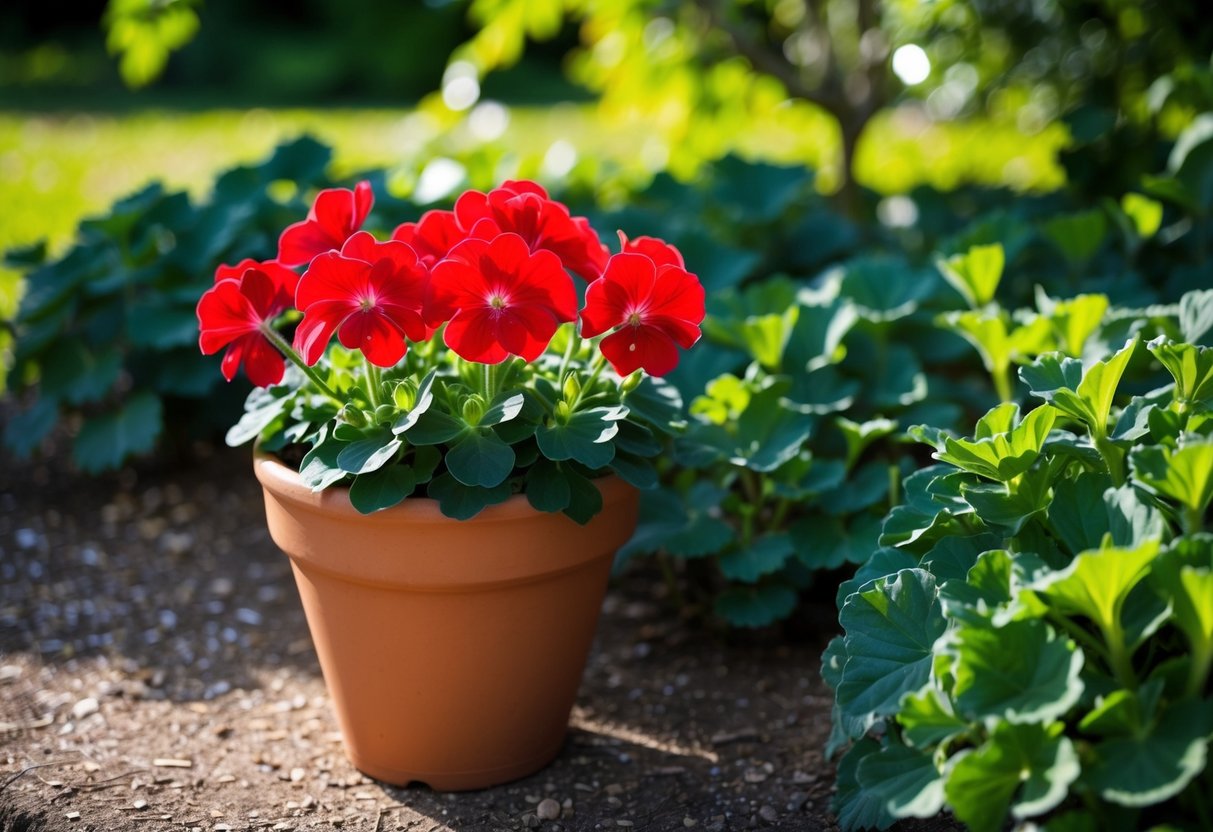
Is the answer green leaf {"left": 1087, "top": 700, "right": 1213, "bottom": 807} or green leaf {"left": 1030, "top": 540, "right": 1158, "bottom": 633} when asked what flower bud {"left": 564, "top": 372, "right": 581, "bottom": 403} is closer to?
green leaf {"left": 1030, "top": 540, "right": 1158, "bottom": 633}

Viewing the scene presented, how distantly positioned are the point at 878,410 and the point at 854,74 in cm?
187

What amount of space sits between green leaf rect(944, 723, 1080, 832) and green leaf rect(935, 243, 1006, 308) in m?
1.18

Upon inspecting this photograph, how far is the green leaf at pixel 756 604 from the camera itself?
214 centimetres

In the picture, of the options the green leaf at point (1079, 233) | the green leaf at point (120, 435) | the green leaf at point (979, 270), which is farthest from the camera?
the green leaf at point (120, 435)

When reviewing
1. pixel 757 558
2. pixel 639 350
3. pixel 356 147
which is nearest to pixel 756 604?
pixel 757 558

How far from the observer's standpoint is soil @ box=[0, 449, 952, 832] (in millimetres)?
1773

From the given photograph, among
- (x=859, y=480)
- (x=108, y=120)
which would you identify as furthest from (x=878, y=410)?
(x=108, y=120)

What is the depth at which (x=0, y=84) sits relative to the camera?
1001 centimetres

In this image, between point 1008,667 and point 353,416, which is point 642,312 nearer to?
point 353,416

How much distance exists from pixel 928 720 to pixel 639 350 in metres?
0.63

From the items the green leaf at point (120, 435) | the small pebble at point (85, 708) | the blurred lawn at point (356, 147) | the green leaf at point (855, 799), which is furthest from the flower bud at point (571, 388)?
the blurred lawn at point (356, 147)

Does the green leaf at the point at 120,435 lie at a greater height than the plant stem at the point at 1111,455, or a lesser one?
lesser

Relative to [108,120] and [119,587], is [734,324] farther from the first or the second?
[108,120]

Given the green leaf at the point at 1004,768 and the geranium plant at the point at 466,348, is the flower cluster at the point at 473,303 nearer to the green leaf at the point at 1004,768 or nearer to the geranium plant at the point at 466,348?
the geranium plant at the point at 466,348
